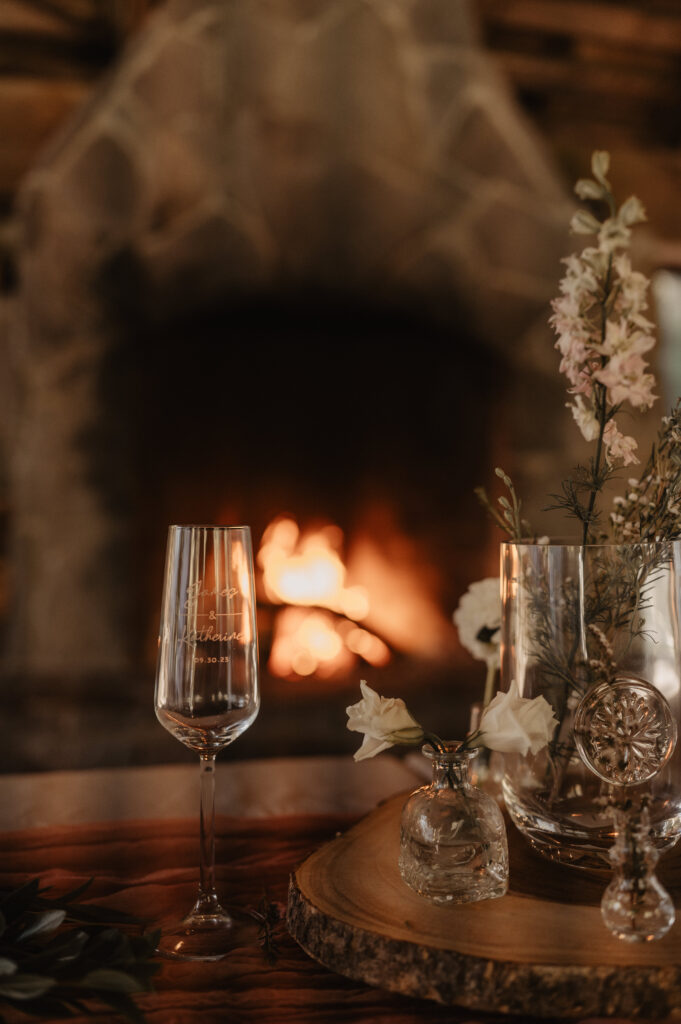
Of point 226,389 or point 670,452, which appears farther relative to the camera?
point 226,389

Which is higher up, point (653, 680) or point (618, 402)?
point (618, 402)

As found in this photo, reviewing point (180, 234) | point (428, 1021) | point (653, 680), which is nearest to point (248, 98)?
point (180, 234)

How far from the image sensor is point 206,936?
62 cm

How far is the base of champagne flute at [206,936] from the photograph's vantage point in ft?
1.98

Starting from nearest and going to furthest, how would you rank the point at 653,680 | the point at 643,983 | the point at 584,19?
the point at 643,983
the point at 653,680
the point at 584,19

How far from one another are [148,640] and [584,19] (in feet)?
6.92

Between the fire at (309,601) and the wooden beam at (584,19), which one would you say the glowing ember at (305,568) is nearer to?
the fire at (309,601)

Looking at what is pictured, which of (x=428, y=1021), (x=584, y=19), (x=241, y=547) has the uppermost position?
(x=584, y=19)

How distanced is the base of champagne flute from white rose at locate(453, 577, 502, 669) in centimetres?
33

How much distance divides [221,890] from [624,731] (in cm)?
32

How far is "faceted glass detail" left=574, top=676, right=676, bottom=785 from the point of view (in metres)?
0.64

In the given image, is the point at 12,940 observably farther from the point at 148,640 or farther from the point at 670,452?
the point at 148,640

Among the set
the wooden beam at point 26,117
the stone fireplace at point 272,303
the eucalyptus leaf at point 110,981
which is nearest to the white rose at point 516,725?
the eucalyptus leaf at point 110,981

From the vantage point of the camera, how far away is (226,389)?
2.24 metres
